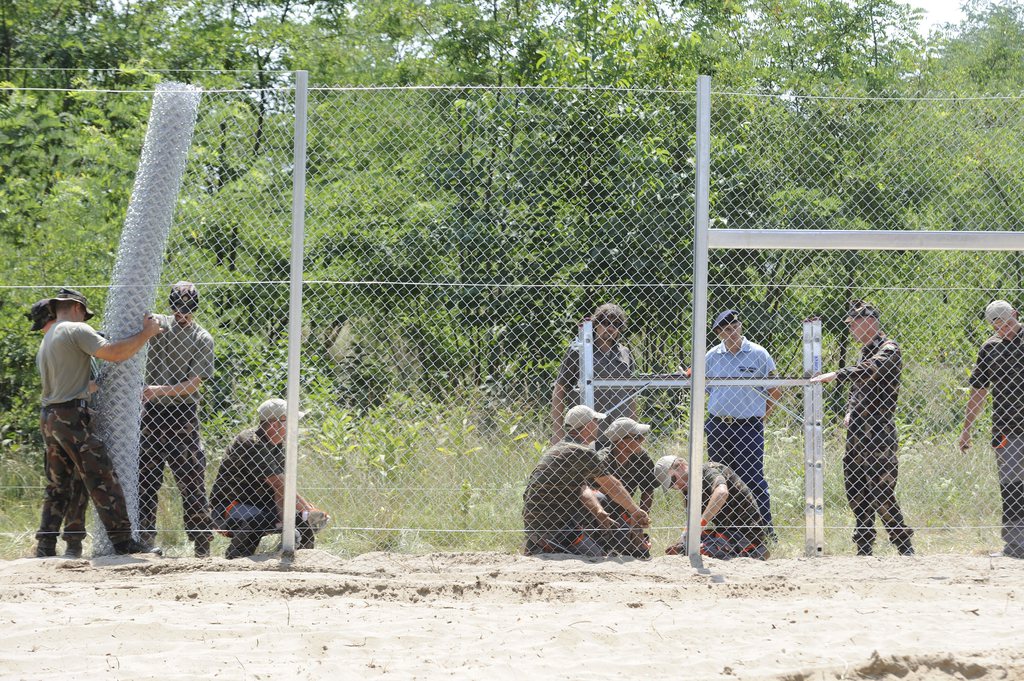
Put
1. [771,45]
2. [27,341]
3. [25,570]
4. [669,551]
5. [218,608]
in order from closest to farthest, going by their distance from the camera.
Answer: [218,608] → [25,570] → [669,551] → [27,341] → [771,45]

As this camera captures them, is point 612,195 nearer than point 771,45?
Yes

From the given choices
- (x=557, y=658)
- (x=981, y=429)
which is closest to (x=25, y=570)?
(x=557, y=658)

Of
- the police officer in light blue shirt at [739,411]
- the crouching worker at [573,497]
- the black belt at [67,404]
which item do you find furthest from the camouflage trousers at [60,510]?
the police officer in light blue shirt at [739,411]

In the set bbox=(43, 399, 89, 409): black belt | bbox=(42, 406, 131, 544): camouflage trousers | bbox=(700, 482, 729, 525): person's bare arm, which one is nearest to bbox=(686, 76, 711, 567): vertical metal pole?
bbox=(700, 482, 729, 525): person's bare arm

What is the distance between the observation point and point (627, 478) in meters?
6.41

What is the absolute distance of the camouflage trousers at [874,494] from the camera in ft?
21.2

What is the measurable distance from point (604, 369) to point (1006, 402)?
260cm

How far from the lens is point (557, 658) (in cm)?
451

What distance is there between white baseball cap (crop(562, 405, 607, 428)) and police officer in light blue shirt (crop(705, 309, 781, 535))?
980 millimetres

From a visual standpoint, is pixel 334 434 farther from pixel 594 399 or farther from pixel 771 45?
pixel 771 45

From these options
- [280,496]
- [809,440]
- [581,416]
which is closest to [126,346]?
[280,496]

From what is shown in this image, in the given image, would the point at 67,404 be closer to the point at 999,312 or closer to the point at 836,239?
the point at 836,239

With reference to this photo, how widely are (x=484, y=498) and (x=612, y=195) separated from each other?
220cm

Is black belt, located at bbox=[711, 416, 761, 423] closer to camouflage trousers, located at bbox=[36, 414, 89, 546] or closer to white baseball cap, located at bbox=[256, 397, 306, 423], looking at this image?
white baseball cap, located at bbox=[256, 397, 306, 423]
